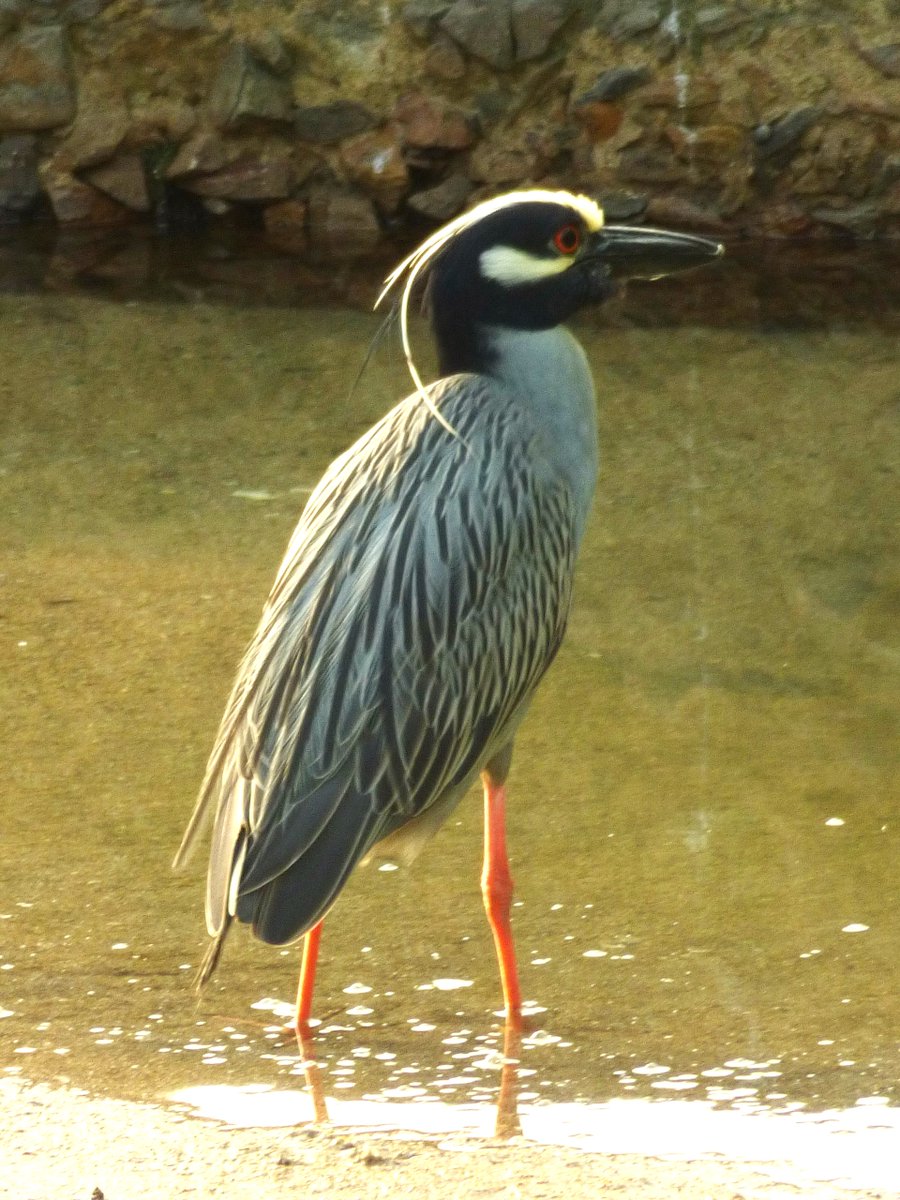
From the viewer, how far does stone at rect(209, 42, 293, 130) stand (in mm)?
8148

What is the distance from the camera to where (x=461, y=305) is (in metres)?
3.81

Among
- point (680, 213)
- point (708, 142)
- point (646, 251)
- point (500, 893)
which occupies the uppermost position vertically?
point (646, 251)

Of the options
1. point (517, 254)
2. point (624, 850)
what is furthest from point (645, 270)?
point (624, 850)

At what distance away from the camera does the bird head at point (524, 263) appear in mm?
3770

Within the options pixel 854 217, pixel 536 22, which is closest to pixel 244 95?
pixel 536 22

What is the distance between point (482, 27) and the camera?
8000 millimetres

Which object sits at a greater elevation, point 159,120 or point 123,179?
point 159,120

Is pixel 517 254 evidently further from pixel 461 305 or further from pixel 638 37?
pixel 638 37

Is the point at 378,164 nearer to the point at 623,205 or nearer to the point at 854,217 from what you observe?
the point at 623,205

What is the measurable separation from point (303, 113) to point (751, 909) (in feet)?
17.4

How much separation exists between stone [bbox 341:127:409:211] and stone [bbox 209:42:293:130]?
1.11ft

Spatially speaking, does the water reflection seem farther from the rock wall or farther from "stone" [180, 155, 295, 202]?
"stone" [180, 155, 295, 202]

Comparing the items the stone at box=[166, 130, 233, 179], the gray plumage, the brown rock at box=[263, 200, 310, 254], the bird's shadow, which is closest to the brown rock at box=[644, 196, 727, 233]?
the brown rock at box=[263, 200, 310, 254]

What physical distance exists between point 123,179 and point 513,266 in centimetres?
494
